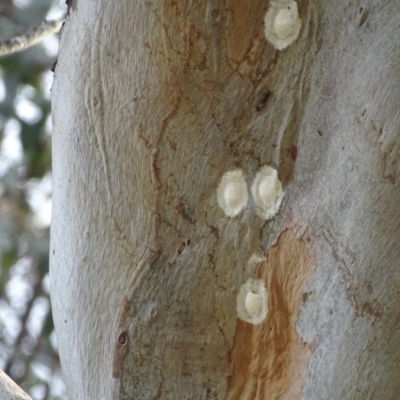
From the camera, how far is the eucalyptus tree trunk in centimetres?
71

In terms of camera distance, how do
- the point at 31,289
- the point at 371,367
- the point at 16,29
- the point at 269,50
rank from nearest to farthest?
the point at 371,367 → the point at 269,50 → the point at 16,29 → the point at 31,289

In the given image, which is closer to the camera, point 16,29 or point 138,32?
point 138,32

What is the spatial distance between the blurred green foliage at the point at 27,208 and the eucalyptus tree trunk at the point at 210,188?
1352 millimetres

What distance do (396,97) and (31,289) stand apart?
1.84 meters

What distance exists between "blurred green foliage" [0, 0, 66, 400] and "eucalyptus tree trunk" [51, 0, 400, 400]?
1.35 meters

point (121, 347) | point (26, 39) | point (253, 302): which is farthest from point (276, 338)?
point (26, 39)

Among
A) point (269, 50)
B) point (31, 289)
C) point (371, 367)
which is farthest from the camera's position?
point (31, 289)

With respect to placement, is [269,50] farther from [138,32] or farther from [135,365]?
[135,365]

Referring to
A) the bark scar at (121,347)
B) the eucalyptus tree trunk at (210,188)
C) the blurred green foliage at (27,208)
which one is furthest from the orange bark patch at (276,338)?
the blurred green foliage at (27,208)

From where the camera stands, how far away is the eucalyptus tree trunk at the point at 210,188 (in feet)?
2.32

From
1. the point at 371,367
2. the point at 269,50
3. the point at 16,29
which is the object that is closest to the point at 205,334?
the point at 371,367

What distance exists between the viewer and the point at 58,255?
0.78m

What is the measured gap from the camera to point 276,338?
0.75 meters

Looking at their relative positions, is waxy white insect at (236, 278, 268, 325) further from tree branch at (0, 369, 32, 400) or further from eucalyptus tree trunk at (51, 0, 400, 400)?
tree branch at (0, 369, 32, 400)
